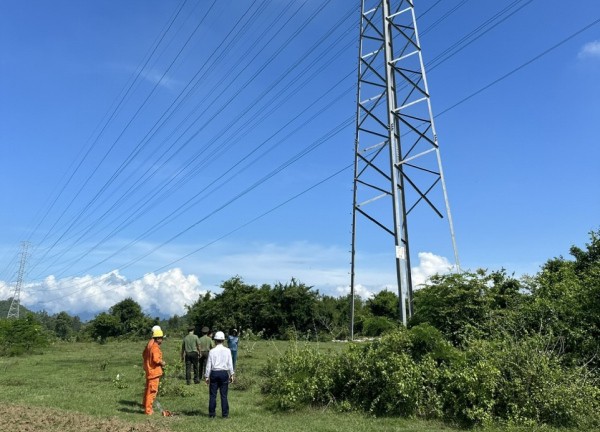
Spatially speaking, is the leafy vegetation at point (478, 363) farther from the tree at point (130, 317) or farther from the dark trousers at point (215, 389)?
the tree at point (130, 317)

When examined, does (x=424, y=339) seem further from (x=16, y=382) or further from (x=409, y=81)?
(x=16, y=382)

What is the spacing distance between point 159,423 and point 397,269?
9.07 metres

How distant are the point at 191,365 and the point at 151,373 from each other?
5413 millimetres

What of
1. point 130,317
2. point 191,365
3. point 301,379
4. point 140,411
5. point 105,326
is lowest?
point 140,411

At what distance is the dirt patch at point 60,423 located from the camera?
33.8 feet

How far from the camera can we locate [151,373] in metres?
13.0

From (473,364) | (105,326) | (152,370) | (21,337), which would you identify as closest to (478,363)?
(473,364)

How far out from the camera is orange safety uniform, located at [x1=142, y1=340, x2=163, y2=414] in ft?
42.6

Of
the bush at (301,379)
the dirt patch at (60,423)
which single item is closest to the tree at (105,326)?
the dirt patch at (60,423)

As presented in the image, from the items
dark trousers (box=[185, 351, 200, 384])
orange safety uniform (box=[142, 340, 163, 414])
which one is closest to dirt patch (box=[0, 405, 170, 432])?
orange safety uniform (box=[142, 340, 163, 414])

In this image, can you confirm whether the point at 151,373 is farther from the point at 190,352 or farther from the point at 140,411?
the point at 190,352

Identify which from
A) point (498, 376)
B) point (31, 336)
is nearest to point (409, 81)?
point (498, 376)

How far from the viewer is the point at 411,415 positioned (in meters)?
11.7

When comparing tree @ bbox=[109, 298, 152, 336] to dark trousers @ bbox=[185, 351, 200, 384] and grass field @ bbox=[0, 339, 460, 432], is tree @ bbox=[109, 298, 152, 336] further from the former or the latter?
dark trousers @ bbox=[185, 351, 200, 384]
